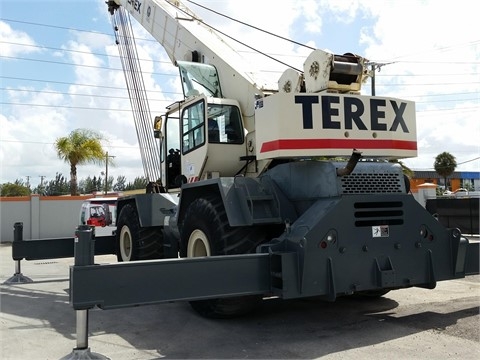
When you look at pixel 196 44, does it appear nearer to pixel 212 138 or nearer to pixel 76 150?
pixel 212 138

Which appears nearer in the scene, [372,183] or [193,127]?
[372,183]

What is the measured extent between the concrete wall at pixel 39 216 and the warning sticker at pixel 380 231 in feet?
65.4

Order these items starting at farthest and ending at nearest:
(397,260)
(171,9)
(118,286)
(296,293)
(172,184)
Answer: (171,9)
(172,184)
(397,260)
(296,293)
(118,286)

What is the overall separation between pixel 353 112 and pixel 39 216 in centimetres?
2028

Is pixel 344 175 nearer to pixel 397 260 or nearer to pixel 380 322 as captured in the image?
pixel 397 260

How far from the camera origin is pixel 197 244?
22.9 ft

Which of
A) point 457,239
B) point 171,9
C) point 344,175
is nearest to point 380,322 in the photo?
point 457,239

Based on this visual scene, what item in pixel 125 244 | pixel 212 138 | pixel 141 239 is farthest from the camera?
pixel 125 244

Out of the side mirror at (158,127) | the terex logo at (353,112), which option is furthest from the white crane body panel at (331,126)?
the side mirror at (158,127)

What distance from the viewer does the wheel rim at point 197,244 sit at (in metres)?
6.72

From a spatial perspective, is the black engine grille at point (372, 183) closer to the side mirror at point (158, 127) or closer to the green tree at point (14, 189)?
the side mirror at point (158, 127)

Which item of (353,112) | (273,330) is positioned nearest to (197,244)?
(273,330)

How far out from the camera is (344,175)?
6.06 m

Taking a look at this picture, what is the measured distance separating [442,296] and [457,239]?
219 centimetres
